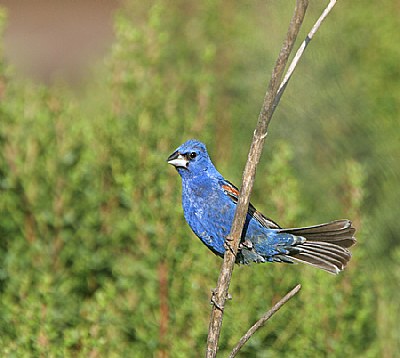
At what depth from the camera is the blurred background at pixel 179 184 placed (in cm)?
398

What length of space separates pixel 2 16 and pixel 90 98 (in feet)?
8.52

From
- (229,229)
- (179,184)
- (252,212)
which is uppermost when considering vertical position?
(179,184)

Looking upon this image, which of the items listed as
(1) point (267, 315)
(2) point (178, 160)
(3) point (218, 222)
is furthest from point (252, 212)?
(1) point (267, 315)

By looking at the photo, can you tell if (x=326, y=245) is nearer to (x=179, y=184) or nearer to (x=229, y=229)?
(x=229, y=229)

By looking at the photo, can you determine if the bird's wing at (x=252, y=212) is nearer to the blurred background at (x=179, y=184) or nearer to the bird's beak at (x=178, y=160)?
the bird's beak at (x=178, y=160)

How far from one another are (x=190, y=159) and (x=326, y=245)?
2.01 feet

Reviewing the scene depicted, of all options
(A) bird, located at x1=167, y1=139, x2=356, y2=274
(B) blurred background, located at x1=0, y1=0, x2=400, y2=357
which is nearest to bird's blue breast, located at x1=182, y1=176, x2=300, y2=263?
(A) bird, located at x1=167, y1=139, x2=356, y2=274

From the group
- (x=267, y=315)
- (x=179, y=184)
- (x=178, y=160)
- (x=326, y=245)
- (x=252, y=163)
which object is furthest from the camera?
(x=179, y=184)

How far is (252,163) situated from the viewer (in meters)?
2.48

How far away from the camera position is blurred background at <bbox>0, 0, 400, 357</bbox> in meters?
3.98

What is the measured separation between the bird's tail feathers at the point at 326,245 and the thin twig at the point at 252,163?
25.8 inches

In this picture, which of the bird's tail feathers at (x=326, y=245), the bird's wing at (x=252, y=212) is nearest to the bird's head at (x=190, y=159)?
the bird's wing at (x=252, y=212)

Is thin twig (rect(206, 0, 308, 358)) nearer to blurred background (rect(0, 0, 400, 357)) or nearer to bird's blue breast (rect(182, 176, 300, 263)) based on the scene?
bird's blue breast (rect(182, 176, 300, 263))

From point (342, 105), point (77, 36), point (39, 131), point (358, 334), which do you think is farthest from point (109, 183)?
point (77, 36)
